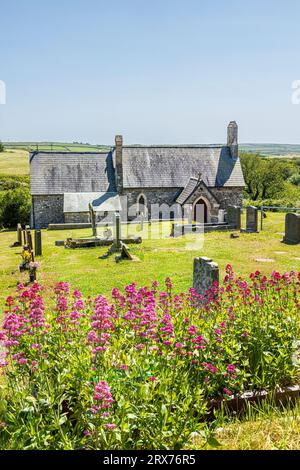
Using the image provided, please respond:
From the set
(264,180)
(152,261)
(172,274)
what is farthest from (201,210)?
(264,180)

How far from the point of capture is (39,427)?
4.18 metres

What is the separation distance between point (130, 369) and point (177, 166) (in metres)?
34.4

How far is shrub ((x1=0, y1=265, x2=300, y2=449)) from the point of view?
4047 millimetres

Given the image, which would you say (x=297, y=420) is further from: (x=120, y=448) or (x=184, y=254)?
(x=184, y=254)

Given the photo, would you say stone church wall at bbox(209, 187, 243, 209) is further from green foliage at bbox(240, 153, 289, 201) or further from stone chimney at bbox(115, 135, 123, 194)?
green foliage at bbox(240, 153, 289, 201)

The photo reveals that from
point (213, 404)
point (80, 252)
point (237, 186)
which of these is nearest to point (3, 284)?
point (80, 252)

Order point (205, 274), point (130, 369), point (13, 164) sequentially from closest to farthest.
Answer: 1. point (130, 369)
2. point (205, 274)
3. point (13, 164)

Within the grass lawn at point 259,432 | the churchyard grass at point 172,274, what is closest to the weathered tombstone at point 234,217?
the churchyard grass at point 172,274

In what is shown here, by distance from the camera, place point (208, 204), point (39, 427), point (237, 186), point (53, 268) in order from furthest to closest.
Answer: point (237, 186) → point (208, 204) → point (53, 268) → point (39, 427)

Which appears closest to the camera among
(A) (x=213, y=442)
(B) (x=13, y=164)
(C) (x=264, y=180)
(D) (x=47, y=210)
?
(A) (x=213, y=442)

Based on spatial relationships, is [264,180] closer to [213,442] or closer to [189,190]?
[189,190]

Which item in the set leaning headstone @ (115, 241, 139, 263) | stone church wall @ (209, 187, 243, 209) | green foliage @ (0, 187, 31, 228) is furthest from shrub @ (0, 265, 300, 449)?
stone church wall @ (209, 187, 243, 209)

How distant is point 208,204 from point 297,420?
28689mm

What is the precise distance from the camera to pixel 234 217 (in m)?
26.4
